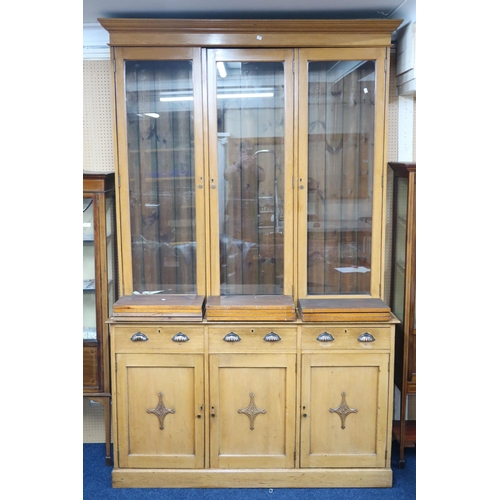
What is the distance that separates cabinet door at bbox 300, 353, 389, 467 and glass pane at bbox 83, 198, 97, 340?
132 cm

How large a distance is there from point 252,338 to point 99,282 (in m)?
0.93

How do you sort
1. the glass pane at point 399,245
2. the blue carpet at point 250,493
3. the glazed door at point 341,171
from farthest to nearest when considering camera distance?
the glass pane at point 399,245 → the glazed door at point 341,171 → the blue carpet at point 250,493

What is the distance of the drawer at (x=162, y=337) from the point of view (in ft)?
9.69

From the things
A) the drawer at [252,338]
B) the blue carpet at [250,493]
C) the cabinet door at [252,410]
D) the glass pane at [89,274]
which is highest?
→ the glass pane at [89,274]

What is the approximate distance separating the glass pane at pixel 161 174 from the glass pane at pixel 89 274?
30 cm

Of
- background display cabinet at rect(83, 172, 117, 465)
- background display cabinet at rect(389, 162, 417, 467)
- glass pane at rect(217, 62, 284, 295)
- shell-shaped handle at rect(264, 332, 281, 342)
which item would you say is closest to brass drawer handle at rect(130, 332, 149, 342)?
background display cabinet at rect(83, 172, 117, 465)

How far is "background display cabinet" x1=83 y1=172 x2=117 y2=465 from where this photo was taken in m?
3.07

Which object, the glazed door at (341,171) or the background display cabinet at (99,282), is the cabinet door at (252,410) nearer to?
the glazed door at (341,171)

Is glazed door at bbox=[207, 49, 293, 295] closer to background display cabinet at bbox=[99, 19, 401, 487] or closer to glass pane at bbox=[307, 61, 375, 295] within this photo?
background display cabinet at bbox=[99, 19, 401, 487]

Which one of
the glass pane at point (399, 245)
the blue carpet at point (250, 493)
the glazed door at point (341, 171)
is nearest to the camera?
the blue carpet at point (250, 493)

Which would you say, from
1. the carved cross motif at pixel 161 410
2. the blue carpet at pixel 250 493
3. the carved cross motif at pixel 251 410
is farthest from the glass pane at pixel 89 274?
the carved cross motif at pixel 251 410

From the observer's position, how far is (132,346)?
117 inches
